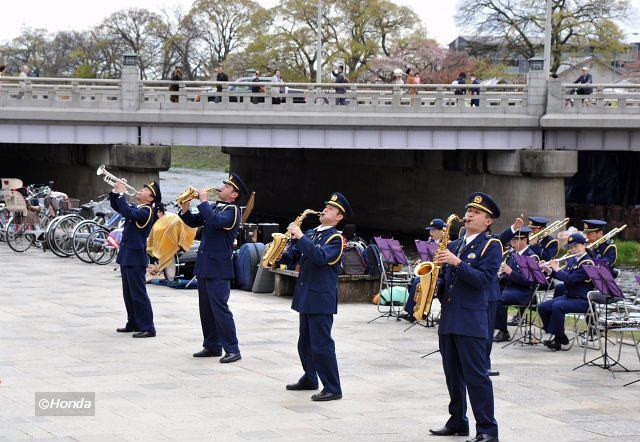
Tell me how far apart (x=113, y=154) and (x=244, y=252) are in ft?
57.1

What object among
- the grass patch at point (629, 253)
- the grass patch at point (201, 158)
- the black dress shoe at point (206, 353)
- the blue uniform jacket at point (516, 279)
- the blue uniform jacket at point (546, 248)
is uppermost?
the grass patch at point (201, 158)

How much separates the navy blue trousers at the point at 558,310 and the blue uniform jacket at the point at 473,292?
4543mm

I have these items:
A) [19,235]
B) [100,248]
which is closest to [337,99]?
[19,235]

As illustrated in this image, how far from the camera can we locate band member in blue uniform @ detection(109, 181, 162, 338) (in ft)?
45.4

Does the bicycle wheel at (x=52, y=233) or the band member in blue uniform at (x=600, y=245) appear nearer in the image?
the band member in blue uniform at (x=600, y=245)

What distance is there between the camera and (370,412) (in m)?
10.2

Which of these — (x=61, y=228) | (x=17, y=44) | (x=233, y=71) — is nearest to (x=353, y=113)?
(x=61, y=228)

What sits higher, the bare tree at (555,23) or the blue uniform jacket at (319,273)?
the bare tree at (555,23)

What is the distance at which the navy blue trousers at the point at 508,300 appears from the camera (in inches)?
566

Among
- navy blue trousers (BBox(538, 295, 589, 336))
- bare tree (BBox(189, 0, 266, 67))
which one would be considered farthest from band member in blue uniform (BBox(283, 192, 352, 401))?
bare tree (BBox(189, 0, 266, 67))

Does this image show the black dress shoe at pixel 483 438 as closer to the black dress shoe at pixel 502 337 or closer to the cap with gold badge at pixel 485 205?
the cap with gold badge at pixel 485 205

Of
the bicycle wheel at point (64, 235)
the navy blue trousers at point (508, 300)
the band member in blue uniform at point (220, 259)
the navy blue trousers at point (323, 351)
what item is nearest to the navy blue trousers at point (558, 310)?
the navy blue trousers at point (508, 300)

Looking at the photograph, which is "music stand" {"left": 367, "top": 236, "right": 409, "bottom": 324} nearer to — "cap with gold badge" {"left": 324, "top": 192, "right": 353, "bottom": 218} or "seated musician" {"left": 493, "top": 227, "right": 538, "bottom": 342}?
"seated musician" {"left": 493, "top": 227, "right": 538, "bottom": 342}

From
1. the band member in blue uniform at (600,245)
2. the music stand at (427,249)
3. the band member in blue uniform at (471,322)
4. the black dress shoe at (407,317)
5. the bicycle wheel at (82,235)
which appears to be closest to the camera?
the band member in blue uniform at (471,322)
